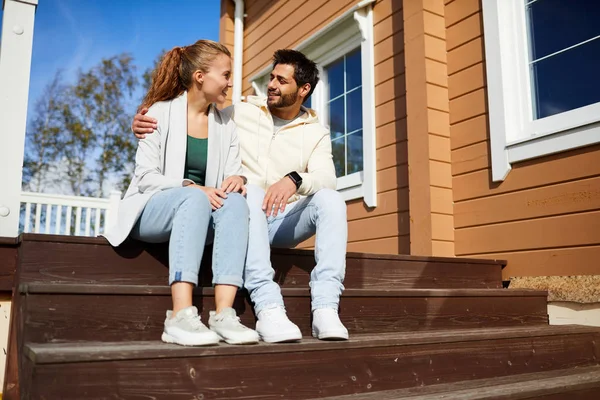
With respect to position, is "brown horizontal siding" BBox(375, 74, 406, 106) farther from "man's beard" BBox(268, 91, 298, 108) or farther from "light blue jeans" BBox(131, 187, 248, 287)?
"light blue jeans" BBox(131, 187, 248, 287)

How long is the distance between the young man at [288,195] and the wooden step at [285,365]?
9cm

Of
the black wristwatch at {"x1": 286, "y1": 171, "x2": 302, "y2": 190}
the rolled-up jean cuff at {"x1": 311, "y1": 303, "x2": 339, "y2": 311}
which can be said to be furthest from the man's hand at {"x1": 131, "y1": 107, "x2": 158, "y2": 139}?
the rolled-up jean cuff at {"x1": 311, "y1": 303, "x2": 339, "y2": 311}

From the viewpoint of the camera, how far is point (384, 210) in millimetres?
3338

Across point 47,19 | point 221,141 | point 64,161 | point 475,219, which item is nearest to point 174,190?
point 221,141

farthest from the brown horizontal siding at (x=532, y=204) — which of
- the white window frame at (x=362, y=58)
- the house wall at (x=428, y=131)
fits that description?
the white window frame at (x=362, y=58)

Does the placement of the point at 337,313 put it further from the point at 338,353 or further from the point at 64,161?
the point at 64,161

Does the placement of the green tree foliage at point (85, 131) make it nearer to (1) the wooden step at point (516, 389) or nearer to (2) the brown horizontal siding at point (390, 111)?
(2) the brown horizontal siding at point (390, 111)

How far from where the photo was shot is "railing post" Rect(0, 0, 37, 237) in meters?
1.95

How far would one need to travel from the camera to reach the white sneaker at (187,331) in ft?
4.58

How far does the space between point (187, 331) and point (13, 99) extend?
1196mm

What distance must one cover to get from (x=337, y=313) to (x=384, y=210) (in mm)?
1684

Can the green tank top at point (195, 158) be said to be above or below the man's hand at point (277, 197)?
above

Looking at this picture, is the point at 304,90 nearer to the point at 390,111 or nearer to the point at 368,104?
the point at 390,111

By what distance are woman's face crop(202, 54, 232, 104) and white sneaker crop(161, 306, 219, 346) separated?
2.70 ft
